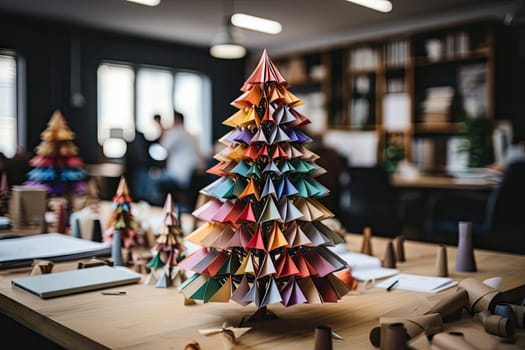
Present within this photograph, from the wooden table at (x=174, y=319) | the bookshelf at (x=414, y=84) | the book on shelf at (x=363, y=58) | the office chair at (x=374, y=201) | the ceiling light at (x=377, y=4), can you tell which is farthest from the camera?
the book on shelf at (x=363, y=58)

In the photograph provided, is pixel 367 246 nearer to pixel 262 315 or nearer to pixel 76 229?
pixel 262 315

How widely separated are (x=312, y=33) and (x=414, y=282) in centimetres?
705

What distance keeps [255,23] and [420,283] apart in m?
6.02

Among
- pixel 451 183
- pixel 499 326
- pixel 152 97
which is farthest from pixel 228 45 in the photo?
pixel 499 326

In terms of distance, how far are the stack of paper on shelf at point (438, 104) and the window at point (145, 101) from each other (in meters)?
3.60

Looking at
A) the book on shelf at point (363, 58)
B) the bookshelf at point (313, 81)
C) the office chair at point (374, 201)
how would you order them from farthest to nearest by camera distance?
the bookshelf at point (313, 81)
the book on shelf at point (363, 58)
the office chair at point (374, 201)

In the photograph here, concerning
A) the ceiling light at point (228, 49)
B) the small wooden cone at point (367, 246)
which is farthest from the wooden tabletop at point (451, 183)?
the small wooden cone at point (367, 246)

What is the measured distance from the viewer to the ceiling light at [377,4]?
571 cm

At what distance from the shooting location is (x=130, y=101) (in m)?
8.12

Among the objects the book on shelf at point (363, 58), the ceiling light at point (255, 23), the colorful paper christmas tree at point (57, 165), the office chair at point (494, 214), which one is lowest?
the office chair at point (494, 214)

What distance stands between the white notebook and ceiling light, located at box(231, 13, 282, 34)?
5.51m

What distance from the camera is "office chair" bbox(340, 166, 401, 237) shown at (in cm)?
385

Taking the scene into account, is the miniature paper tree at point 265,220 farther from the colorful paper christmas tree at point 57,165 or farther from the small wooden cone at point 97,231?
the colorful paper christmas tree at point 57,165

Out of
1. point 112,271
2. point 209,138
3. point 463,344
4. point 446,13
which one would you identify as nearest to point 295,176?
point 463,344
